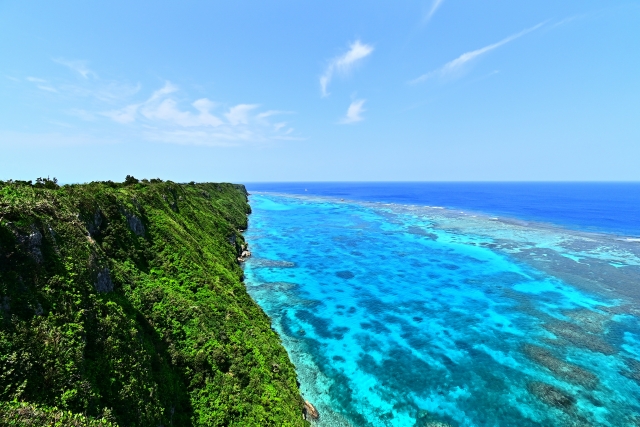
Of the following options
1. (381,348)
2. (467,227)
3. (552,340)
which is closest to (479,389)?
(381,348)

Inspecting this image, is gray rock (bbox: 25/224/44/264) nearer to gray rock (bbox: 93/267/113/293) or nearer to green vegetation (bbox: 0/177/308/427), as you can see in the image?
green vegetation (bbox: 0/177/308/427)

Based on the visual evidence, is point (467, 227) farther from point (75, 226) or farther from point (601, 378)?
point (75, 226)

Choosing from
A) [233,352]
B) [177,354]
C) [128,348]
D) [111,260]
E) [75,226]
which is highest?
[75,226]

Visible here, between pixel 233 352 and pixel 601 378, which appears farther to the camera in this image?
pixel 601 378

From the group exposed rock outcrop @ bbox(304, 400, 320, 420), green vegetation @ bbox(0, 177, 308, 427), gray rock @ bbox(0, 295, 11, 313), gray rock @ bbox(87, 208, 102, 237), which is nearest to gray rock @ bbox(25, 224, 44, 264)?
green vegetation @ bbox(0, 177, 308, 427)

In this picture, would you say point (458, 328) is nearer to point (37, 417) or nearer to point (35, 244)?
point (37, 417)

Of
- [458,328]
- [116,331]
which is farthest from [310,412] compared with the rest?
[458,328]

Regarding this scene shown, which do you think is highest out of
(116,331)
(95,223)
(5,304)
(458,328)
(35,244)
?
(35,244)
